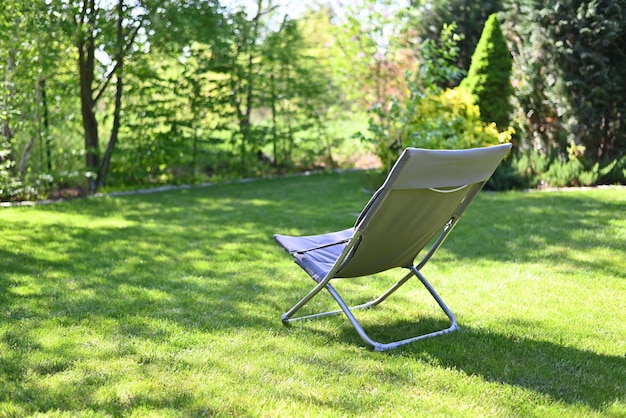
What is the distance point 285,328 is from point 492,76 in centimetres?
706

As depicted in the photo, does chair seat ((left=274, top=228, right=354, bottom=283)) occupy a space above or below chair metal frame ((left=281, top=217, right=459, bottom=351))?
above

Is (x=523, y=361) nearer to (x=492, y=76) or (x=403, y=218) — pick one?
(x=403, y=218)

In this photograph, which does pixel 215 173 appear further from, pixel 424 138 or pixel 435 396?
pixel 435 396

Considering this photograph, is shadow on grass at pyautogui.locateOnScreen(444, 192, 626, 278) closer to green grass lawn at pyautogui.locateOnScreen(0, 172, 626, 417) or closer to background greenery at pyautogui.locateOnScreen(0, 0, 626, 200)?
green grass lawn at pyautogui.locateOnScreen(0, 172, 626, 417)

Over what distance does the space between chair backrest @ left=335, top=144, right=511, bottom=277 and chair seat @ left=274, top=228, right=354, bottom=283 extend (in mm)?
107

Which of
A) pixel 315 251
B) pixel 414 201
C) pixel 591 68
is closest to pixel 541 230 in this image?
pixel 315 251

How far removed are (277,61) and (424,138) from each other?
4.91m

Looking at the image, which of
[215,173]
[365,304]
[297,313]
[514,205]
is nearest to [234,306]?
[297,313]

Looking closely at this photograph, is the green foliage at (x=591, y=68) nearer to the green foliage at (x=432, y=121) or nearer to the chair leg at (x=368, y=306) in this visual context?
the green foliage at (x=432, y=121)

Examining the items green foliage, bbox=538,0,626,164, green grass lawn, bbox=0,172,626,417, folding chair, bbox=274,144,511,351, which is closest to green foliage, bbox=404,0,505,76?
green foliage, bbox=538,0,626,164

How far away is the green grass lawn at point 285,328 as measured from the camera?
2629mm

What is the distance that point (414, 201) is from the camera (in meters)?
3.16

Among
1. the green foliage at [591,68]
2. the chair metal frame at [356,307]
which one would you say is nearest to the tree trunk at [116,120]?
the green foliage at [591,68]

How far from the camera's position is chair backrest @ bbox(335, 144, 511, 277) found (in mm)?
2971
